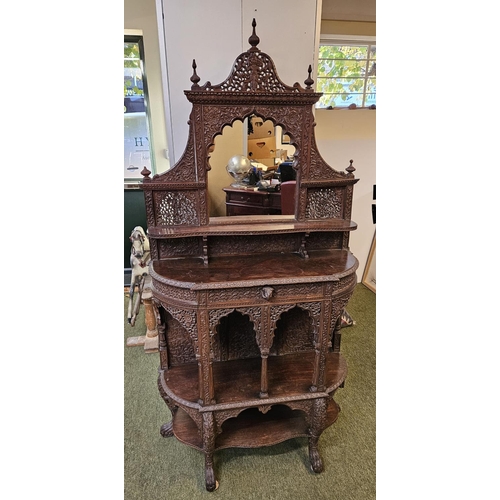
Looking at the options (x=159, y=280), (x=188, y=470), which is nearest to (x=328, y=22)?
(x=159, y=280)

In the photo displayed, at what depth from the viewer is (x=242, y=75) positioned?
4.16ft

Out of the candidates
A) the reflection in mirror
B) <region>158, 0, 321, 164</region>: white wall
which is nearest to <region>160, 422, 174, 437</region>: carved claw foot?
the reflection in mirror

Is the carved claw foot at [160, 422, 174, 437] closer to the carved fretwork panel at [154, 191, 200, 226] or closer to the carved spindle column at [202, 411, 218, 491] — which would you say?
the carved spindle column at [202, 411, 218, 491]

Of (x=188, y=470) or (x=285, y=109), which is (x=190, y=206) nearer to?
(x=285, y=109)

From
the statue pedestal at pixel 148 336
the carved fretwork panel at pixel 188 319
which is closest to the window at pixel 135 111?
the statue pedestal at pixel 148 336

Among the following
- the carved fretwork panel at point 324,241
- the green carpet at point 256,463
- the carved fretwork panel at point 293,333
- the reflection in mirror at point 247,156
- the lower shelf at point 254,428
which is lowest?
the green carpet at point 256,463

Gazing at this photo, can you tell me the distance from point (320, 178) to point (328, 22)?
6.63ft

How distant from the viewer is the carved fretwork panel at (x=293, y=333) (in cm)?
165

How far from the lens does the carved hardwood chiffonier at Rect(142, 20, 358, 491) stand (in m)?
1.25

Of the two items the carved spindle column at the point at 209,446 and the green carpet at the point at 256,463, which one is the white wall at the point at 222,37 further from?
the green carpet at the point at 256,463

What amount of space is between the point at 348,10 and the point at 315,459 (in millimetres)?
3271

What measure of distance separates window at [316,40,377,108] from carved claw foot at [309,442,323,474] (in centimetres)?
256

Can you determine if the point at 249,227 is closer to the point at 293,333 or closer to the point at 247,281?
the point at 247,281

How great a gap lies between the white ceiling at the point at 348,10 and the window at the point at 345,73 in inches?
7.3
